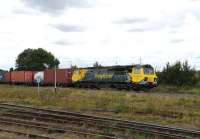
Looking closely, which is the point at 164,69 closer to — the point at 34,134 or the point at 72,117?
the point at 72,117

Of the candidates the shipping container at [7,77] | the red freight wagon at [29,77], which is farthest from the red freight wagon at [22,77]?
the shipping container at [7,77]

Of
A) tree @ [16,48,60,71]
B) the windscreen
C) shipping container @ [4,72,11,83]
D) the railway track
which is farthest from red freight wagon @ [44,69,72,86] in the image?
tree @ [16,48,60,71]

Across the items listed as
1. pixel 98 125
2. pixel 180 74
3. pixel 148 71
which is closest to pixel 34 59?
pixel 180 74

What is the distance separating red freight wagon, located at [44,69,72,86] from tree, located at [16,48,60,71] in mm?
51244

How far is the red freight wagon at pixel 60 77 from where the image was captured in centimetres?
5239

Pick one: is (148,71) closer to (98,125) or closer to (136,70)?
→ (136,70)

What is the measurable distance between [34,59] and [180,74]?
2790 inches

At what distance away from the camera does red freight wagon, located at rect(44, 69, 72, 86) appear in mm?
52391

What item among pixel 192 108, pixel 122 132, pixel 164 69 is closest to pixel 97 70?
pixel 164 69

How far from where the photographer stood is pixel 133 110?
22.4 m

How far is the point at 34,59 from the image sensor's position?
368ft

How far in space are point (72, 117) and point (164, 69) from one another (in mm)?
32370

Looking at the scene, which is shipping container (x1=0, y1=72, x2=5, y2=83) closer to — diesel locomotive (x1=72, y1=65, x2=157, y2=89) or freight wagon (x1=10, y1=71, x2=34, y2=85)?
freight wagon (x1=10, y1=71, x2=34, y2=85)

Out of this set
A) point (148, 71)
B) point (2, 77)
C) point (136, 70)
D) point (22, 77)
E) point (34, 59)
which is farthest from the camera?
point (34, 59)
